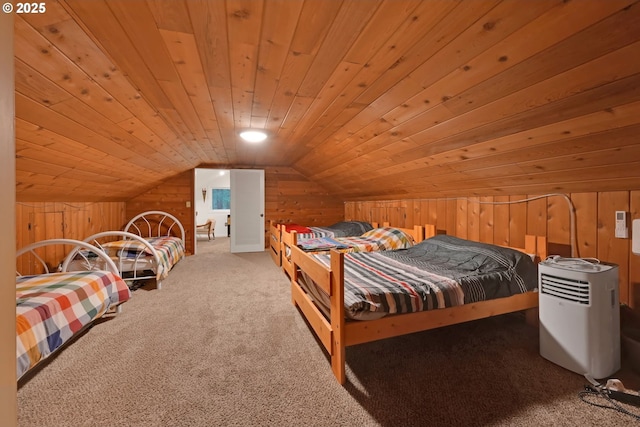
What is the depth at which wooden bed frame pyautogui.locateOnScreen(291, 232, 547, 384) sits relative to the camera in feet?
5.05

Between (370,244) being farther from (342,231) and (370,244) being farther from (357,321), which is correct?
(357,321)

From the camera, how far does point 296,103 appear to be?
2.02m

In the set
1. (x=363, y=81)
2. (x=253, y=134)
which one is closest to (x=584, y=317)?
(x=363, y=81)

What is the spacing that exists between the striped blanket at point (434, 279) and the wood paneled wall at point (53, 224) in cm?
300

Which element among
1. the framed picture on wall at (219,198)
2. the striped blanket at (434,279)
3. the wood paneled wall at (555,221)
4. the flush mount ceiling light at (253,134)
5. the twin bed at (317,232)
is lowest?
the striped blanket at (434,279)

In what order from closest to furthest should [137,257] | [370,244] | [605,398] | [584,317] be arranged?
[605,398] < [584,317] < [137,257] < [370,244]

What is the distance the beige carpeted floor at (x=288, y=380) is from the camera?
1301 millimetres

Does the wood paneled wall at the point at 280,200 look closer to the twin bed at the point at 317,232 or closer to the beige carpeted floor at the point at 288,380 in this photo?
the twin bed at the point at 317,232

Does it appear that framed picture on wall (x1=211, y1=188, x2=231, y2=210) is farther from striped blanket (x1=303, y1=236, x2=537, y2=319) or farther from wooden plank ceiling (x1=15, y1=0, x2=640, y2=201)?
striped blanket (x1=303, y1=236, x2=537, y2=319)

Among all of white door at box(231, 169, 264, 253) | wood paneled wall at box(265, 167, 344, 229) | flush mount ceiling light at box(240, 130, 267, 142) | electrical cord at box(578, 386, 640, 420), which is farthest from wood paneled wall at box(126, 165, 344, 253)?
electrical cord at box(578, 386, 640, 420)

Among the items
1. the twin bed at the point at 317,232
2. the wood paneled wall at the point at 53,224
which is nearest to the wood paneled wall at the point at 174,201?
the wood paneled wall at the point at 53,224

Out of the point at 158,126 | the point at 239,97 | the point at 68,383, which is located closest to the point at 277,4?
the point at 239,97

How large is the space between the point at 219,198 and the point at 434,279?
833cm

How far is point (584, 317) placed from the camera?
5.07ft
